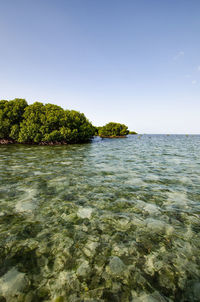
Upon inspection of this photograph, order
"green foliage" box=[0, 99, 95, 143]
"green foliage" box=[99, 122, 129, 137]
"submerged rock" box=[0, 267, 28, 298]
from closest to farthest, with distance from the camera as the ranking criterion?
1. "submerged rock" box=[0, 267, 28, 298]
2. "green foliage" box=[0, 99, 95, 143]
3. "green foliage" box=[99, 122, 129, 137]

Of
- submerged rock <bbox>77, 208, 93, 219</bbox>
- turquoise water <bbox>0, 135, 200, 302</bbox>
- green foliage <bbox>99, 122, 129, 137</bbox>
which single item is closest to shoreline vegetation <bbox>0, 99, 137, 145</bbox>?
turquoise water <bbox>0, 135, 200, 302</bbox>

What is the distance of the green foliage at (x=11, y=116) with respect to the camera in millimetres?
36500

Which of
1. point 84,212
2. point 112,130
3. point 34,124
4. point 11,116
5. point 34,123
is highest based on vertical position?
point 11,116

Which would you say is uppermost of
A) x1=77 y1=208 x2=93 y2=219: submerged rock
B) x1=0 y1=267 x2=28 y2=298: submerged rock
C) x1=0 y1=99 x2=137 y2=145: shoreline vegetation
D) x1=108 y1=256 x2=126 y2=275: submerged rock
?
x1=0 y1=99 x2=137 y2=145: shoreline vegetation

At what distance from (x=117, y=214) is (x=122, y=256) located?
1.91m

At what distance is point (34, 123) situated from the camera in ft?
120

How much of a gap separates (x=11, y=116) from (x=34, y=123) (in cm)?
780

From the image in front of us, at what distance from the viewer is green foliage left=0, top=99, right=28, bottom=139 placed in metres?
36.5

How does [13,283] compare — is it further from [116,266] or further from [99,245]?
[116,266]

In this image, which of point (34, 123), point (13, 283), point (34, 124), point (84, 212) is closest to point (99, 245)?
point (84, 212)

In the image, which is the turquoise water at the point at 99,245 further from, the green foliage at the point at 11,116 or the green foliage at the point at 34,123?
the green foliage at the point at 11,116

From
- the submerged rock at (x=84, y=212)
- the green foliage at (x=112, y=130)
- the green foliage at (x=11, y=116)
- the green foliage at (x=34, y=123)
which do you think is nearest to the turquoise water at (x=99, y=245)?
the submerged rock at (x=84, y=212)

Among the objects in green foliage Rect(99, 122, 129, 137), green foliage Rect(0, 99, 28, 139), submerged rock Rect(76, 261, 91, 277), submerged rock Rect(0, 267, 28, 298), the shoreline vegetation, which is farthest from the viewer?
green foliage Rect(99, 122, 129, 137)

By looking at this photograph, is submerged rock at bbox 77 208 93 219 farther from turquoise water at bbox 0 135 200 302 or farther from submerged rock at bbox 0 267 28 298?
submerged rock at bbox 0 267 28 298
